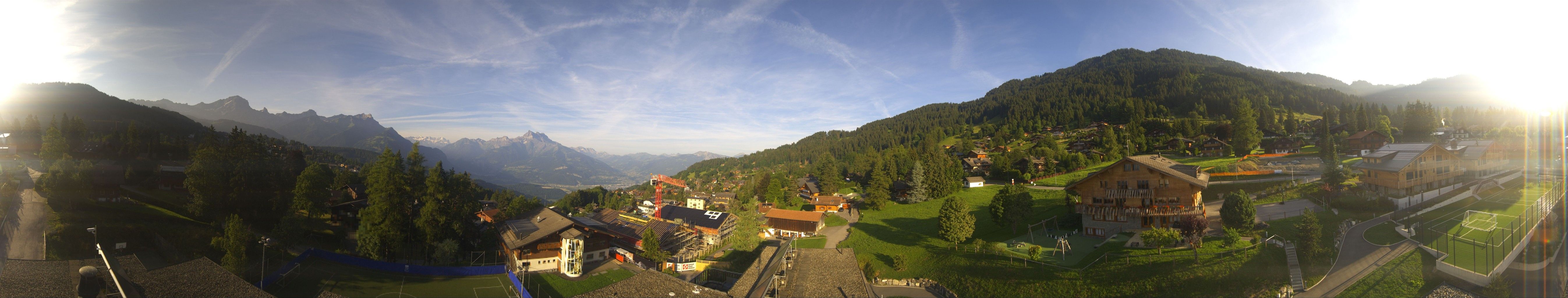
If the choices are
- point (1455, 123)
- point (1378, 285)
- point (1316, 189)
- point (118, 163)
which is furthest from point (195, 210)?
point (1455, 123)

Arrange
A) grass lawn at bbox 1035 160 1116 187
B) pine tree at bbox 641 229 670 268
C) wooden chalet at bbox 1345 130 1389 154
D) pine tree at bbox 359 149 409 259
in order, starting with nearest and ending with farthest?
pine tree at bbox 359 149 409 259 < pine tree at bbox 641 229 670 268 < wooden chalet at bbox 1345 130 1389 154 < grass lawn at bbox 1035 160 1116 187

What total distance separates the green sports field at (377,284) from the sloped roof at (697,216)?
13939mm

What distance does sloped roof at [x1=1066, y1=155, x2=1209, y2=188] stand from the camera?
19109 mm

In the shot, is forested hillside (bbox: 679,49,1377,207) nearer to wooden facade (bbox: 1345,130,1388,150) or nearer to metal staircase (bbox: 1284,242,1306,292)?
wooden facade (bbox: 1345,130,1388,150)

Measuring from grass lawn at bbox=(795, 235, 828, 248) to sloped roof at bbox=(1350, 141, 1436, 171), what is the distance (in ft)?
78.4

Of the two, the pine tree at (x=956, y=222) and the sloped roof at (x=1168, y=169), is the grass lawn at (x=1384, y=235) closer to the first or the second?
the sloped roof at (x=1168, y=169)

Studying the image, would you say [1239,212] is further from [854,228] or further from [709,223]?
[709,223]

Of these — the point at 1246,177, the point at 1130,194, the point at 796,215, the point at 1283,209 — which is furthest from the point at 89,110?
the point at 1246,177

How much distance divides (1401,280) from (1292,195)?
1203 cm

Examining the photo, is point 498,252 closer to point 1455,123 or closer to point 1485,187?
point 1485,187

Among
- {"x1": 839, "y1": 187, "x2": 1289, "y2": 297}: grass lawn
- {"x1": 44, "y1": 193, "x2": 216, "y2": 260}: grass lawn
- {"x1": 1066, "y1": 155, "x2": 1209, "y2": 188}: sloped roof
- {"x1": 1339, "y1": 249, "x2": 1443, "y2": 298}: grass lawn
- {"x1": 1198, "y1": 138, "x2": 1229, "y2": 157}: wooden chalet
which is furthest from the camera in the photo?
{"x1": 1198, "y1": 138, "x2": 1229, "y2": 157}: wooden chalet

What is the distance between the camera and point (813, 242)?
29516 millimetres

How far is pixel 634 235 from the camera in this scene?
27.9 metres

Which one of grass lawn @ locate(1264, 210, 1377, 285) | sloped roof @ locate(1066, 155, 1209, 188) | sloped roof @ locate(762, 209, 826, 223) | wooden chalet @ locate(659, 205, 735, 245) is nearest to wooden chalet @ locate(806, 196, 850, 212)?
sloped roof @ locate(762, 209, 826, 223)
